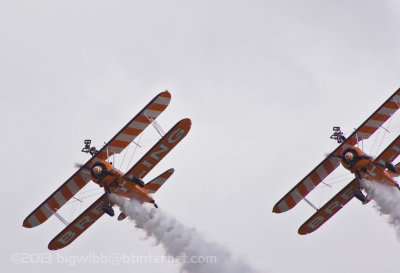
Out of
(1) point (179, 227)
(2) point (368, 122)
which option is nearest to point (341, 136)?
(2) point (368, 122)

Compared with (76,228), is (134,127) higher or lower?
higher

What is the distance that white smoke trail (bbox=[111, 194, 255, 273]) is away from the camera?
39.4 metres

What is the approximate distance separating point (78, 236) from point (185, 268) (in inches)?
168

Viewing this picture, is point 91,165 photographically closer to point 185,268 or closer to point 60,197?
point 60,197

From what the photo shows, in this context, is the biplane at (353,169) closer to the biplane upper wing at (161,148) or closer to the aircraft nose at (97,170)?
the biplane upper wing at (161,148)

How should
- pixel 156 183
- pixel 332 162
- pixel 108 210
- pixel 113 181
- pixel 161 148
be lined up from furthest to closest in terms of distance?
1. pixel 332 162
2. pixel 156 183
3. pixel 113 181
4. pixel 161 148
5. pixel 108 210

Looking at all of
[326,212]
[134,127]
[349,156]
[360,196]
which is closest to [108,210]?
[134,127]

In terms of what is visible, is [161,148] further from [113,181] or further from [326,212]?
[326,212]

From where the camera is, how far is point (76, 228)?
39812mm

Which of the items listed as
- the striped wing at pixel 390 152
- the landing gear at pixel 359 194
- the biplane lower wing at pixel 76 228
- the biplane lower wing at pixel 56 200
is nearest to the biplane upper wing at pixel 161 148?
the biplane lower wing at pixel 76 228

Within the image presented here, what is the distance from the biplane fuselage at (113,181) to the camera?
123 ft

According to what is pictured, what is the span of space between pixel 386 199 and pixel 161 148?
28.7 feet

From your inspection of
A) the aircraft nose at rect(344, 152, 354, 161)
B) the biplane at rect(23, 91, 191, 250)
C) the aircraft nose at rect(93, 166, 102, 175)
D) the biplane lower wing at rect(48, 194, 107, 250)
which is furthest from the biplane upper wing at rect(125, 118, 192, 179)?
the aircraft nose at rect(344, 152, 354, 161)

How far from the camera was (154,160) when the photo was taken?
123ft
